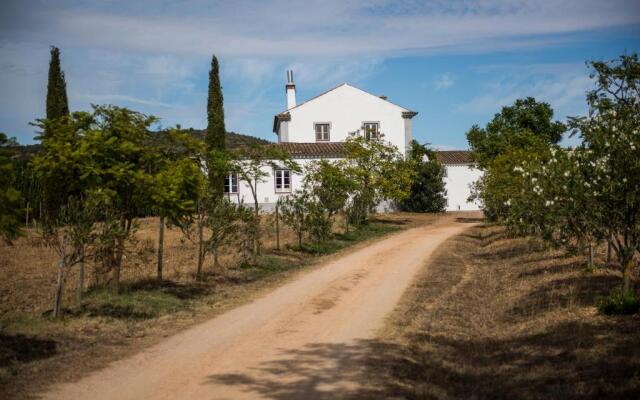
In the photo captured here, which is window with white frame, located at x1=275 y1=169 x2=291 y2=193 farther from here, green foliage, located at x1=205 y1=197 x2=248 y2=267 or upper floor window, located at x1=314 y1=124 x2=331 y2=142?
green foliage, located at x1=205 y1=197 x2=248 y2=267

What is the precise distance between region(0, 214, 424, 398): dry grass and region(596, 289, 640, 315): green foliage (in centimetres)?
824

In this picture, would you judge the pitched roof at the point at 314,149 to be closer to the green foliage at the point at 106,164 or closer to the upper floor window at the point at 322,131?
Answer: the upper floor window at the point at 322,131

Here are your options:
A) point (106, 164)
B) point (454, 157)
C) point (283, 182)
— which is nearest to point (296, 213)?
point (106, 164)

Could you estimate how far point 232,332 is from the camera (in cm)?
1149

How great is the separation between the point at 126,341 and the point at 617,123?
34.4 feet

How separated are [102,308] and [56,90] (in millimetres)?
27433

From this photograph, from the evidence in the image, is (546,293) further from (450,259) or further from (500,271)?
(450,259)

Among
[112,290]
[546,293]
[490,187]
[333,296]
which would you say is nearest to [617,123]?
[546,293]

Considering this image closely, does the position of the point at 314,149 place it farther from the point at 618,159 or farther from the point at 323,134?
the point at 618,159

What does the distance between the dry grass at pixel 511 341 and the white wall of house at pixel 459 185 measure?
36210 mm

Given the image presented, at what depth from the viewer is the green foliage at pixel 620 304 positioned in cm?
1137

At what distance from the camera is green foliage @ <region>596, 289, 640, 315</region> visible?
1137 centimetres

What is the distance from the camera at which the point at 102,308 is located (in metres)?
13.6

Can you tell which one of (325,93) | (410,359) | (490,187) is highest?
(325,93)
